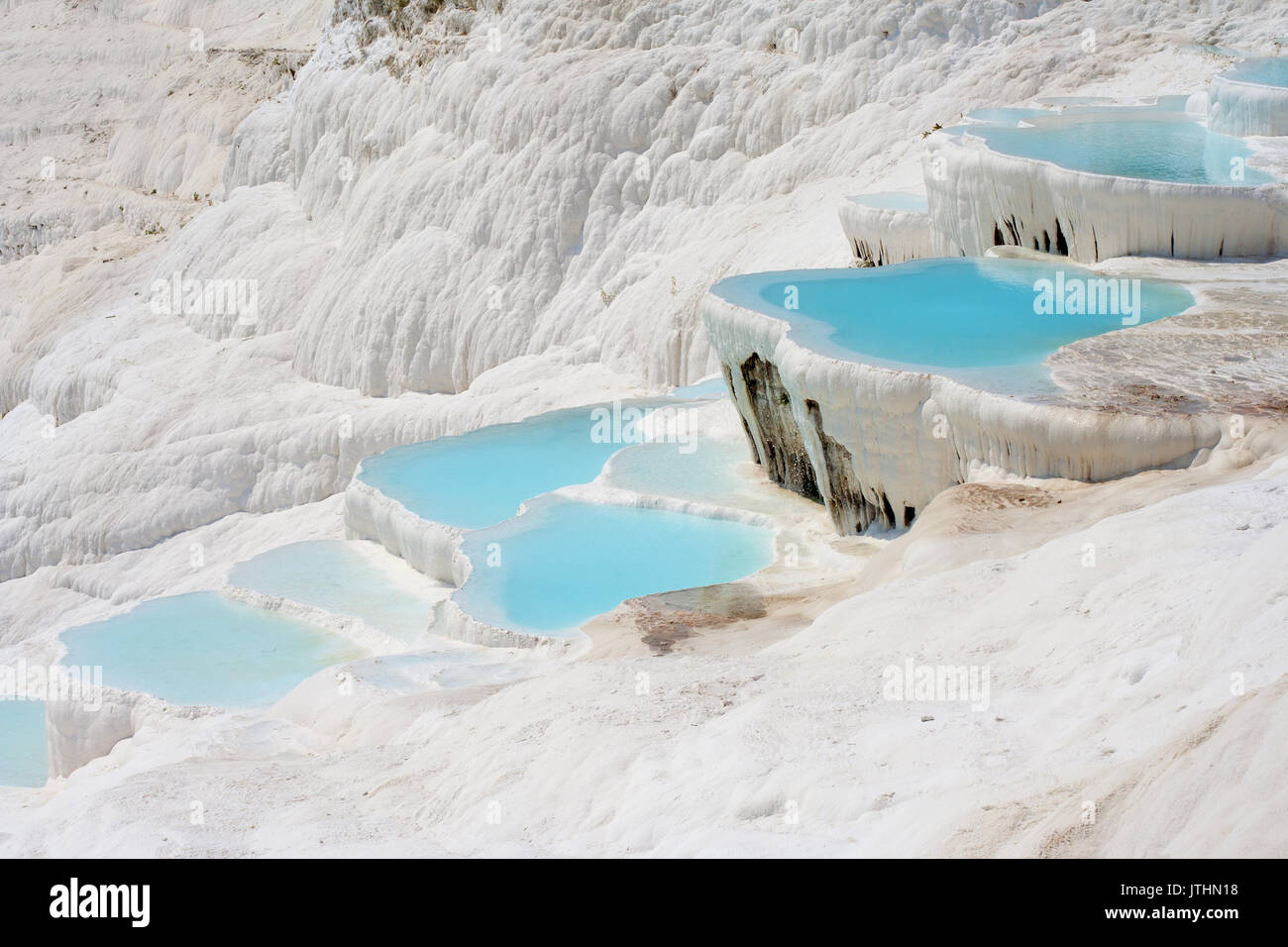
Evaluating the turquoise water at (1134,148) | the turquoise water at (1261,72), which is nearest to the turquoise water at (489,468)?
the turquoise water at (1134,148)

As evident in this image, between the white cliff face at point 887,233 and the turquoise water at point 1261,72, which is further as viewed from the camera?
the turquoise water at point 1261,72

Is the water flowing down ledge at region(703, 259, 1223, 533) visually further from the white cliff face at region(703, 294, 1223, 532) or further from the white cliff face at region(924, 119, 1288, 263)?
the white cliff face at region(924, 119, 1288, 263)

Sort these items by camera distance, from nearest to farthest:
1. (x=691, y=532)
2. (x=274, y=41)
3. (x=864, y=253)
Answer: (x=691, y=532) → (x=864, y=253) → (x=274, y=41)

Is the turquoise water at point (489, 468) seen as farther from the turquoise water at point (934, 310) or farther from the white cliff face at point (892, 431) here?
the turquoise water at point (934, 310)

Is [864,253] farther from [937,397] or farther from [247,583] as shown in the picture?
[247,583]

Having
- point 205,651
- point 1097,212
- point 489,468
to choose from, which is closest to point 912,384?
point 1097,212

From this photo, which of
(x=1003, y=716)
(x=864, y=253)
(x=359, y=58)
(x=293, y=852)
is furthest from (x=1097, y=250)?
Result: (x=359, y=58)
